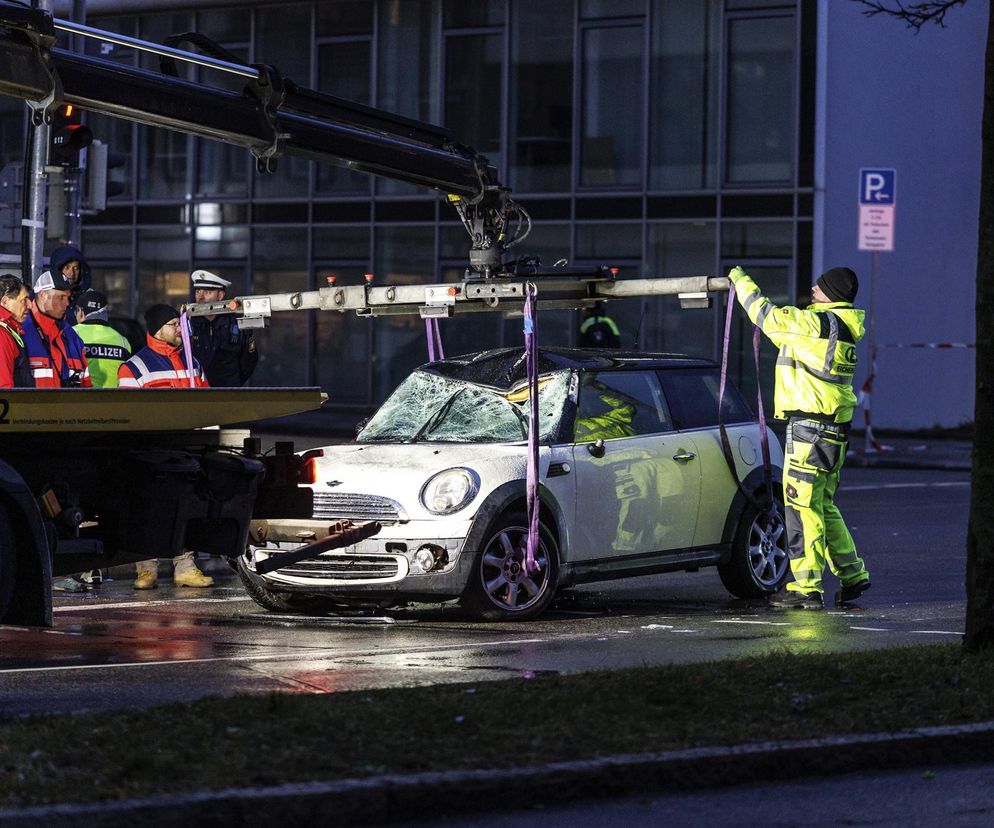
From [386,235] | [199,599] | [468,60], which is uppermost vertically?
[468,60]

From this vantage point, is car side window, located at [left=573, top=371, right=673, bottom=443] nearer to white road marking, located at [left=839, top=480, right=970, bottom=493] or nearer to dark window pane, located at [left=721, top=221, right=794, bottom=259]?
white road marking, located at [left=839, top=480, right=970, bottom=493]

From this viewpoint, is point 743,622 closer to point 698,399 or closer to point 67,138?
point 698,399

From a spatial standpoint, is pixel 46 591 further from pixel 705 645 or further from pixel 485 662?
pixel 705 645

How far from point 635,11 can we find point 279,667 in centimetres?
2163

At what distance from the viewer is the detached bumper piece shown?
424 inches

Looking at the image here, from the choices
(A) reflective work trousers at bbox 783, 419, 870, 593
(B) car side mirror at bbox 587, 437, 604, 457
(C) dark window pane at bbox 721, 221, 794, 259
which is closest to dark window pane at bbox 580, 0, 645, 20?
(C) dark window pane at bbox 721, 221, 794, 259

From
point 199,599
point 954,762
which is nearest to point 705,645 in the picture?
point 954,762

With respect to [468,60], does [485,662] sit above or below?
below

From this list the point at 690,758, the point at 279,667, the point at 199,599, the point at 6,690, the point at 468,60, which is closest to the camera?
the point at 690,758

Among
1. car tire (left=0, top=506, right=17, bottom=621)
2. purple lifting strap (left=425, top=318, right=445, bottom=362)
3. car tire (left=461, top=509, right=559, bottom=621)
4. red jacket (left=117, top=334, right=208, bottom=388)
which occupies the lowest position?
car tire (left=461, top=509, right=559, bottom=621)

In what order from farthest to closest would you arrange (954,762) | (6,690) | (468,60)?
(468,60) → (6,690) → (954,762)

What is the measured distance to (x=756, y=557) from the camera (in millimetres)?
12453

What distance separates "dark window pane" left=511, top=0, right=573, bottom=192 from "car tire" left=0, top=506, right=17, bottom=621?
21.9 metres

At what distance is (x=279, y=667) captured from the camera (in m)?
9.06
